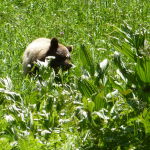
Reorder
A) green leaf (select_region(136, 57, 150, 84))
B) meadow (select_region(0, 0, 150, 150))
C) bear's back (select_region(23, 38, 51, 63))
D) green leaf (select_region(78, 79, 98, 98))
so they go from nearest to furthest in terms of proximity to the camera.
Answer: meadow (select_region(0, 0, 150, 150)), green leaf (select_region(136, 57, 150, 84)), green leaf (select_region(78, 79, 98, 98)), bear's back (select_region(23, 38, 51, 63))

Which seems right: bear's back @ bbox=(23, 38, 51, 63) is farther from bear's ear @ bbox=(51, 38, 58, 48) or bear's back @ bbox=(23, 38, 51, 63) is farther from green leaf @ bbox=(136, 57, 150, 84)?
green leaf @ bbox=(136, 57, 150, 84)

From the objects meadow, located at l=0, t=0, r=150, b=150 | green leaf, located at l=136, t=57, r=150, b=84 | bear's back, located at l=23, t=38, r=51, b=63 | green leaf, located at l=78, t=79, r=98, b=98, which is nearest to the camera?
meadow, located at l=0, t=0, r=150, b=150

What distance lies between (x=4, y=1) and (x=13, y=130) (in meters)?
9.50

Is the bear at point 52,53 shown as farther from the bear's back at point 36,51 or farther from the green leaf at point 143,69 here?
the green leaf at point 143,69

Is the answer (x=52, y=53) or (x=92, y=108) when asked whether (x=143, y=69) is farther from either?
(x=52, y=53)

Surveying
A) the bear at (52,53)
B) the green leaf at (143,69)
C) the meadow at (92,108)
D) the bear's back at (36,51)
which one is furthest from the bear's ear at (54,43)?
the green leaf at (143,69)

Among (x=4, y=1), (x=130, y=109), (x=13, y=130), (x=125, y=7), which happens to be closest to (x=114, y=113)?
(x=130, y=109)

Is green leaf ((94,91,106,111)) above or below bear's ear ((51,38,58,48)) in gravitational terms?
above

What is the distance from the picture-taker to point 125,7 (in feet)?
40.8

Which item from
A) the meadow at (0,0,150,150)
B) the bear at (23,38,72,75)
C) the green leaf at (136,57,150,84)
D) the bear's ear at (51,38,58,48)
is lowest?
the bear at (23,38,72,75)

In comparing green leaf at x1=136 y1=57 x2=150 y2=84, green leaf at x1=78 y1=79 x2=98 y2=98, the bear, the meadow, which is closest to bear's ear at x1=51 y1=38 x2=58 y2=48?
the bear

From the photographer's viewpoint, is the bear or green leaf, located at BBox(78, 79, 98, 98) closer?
green leaf, located at BBox(78, 79, 98, 98)

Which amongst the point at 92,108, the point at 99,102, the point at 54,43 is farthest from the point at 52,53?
the point at 92,108

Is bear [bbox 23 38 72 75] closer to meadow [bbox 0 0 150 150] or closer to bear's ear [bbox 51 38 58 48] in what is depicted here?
bear's ear [bbox 51 38 58 48]
